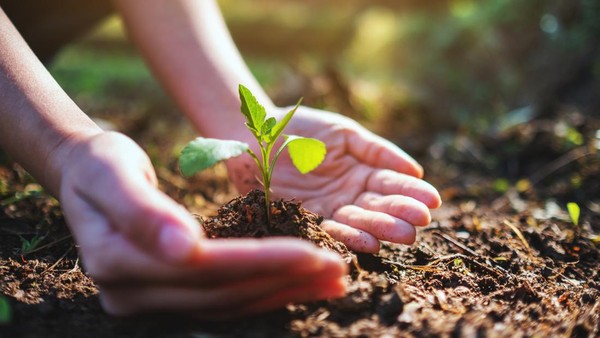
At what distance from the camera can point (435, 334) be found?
1.41m

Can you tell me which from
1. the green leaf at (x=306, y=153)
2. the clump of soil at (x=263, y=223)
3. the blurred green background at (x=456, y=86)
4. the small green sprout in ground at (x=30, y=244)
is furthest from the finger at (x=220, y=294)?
the blurred green background at (x=456, y=86)

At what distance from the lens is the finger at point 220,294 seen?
130 cm

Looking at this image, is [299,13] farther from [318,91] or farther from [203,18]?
[203,18]

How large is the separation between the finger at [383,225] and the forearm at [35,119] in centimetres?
97

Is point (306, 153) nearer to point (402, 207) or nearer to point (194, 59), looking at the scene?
point (402, 207)

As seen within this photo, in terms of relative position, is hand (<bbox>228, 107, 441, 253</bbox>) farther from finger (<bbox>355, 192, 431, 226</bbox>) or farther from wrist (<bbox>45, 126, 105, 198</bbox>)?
wrist (<bbox>45, 126, 105, 198</bbox>)

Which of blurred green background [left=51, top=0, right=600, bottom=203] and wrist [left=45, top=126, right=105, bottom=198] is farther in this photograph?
blurred green background [left=51, top=0, right=600, bottom=203]

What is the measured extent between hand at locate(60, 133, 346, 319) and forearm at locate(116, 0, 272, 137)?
1.14 meters

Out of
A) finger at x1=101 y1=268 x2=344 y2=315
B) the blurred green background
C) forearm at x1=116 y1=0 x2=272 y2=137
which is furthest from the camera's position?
the blurred green background

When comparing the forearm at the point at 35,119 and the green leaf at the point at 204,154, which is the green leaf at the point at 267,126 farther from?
the forearm at the point at 35,119

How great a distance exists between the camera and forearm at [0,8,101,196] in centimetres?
160

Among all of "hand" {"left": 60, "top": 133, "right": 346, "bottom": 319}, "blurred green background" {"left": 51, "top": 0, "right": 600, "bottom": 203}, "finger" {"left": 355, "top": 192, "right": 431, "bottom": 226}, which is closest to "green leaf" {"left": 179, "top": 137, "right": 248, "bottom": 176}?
"hand" {"left": 60, "top": 133, "right": 346, "bottom": 319}

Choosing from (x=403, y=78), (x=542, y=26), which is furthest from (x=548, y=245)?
(x=403, y=78)

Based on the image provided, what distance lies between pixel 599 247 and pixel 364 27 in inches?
308
